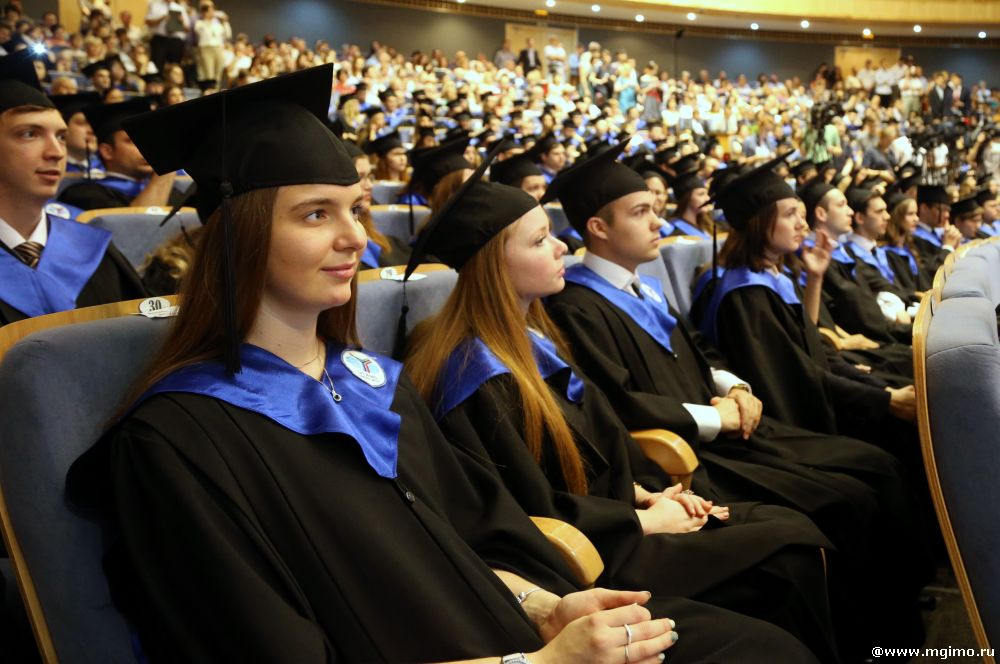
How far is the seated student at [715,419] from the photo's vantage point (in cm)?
284

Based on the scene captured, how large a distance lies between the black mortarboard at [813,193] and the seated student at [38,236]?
3.52 meters

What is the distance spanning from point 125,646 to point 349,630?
354mm

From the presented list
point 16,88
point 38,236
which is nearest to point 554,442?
point 38,236

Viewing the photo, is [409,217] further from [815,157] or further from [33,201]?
[815,157]

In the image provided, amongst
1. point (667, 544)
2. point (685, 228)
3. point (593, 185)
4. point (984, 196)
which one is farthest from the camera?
point (984, 196)

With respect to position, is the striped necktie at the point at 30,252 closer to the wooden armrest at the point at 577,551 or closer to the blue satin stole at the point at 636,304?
the blue satin stole at the point at 636,304

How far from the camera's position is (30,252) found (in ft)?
9.41

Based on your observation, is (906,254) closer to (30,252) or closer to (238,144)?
(30,252)

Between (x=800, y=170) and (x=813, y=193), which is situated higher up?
(x=813, y=193)

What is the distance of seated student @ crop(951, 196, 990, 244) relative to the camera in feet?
27.1

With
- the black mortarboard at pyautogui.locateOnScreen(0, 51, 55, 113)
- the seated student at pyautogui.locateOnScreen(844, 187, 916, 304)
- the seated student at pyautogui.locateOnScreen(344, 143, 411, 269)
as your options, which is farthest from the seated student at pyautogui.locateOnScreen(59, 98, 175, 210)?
the seated student at pyautogui.locateOnScreen(844, 187, 916, 304)

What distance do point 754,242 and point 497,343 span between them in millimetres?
2043

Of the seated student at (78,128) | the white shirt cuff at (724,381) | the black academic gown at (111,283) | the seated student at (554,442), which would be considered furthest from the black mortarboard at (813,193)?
the seated student at (78,128)

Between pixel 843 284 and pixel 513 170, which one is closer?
pixel 843 284
